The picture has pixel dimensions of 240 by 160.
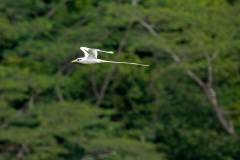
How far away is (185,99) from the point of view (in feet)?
79.6

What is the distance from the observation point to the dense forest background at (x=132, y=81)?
2314 centimetres

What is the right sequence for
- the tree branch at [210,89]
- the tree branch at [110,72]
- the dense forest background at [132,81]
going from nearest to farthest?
the dense forest background at [132,81] < the tree branch at [210,89] < the tree branch at [110,72]

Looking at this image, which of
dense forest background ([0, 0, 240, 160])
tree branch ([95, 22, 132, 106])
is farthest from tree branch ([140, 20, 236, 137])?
tree branch ([95, 22, 132, 106])

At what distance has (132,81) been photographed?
24.4 m

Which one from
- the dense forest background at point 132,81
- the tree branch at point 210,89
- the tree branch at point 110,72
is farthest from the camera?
the tree branch at point 110,72

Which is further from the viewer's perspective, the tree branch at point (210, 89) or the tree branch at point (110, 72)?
the tree branch at point (110, 72)

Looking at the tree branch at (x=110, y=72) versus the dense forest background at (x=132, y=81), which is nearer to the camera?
the dense forest background at (x=132, y=81)

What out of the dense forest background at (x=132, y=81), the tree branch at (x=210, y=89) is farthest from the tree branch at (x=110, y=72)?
the tree branch at (x=210, y=89)

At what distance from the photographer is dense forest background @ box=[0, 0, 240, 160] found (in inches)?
911

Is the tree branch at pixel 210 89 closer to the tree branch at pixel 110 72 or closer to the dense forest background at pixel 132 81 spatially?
the dense forest background at pixel 132 81

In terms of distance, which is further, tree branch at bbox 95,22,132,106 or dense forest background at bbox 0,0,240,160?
tree branch at bbox 95,22,132,106

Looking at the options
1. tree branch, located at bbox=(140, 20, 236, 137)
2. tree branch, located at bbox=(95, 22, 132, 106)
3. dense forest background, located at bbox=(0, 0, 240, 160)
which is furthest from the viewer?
tree branch, located at bbox=(95, 22, 132, 106)

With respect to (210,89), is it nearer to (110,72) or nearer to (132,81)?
(132,81)

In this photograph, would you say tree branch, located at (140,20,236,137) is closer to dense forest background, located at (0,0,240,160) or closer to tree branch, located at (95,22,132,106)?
dense forest background, located at (0,0,240,160)
